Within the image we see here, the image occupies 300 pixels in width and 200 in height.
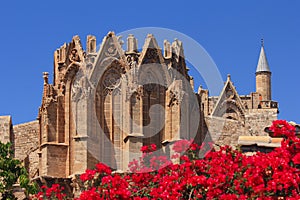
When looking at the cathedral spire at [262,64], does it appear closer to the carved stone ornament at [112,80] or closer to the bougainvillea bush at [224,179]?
the carved stone ornament at [112,80]

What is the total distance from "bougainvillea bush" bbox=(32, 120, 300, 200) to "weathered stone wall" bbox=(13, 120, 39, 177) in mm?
15172

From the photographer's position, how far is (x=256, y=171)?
29.1m

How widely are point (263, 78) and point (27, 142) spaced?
33764 mm

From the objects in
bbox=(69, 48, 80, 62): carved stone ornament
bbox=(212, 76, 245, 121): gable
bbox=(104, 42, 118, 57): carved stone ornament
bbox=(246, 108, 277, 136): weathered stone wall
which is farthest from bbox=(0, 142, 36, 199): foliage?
bbox=(212, 76, 245, 121): gable

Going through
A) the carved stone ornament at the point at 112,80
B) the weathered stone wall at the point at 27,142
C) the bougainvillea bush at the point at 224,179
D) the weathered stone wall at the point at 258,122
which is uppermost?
the carved stone ornament at the point at 112,80

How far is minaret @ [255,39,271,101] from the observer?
75.9m

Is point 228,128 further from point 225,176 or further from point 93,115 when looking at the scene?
point 225,176

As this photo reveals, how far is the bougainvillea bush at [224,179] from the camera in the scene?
94.2 feet

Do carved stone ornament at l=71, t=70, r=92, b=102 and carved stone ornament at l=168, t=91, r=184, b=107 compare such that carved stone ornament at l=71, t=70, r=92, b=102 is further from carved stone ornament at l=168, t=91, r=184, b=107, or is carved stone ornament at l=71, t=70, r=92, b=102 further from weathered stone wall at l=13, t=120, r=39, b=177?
weathered stone wall at l=13, t=120, r=39, b=177

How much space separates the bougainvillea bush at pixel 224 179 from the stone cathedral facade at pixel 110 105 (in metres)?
10.7

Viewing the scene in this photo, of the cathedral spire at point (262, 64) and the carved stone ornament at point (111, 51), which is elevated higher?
the cathedral spire at point (262, 64)

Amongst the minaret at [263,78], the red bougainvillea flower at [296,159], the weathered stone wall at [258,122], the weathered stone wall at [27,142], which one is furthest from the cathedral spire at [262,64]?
the red bougainvillea flower at [296,159]

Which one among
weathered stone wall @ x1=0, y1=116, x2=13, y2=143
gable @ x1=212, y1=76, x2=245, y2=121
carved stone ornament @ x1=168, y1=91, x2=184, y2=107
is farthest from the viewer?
gable @ x1=212, y1=76, x2=245, y2=121

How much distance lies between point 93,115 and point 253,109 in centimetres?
2342
